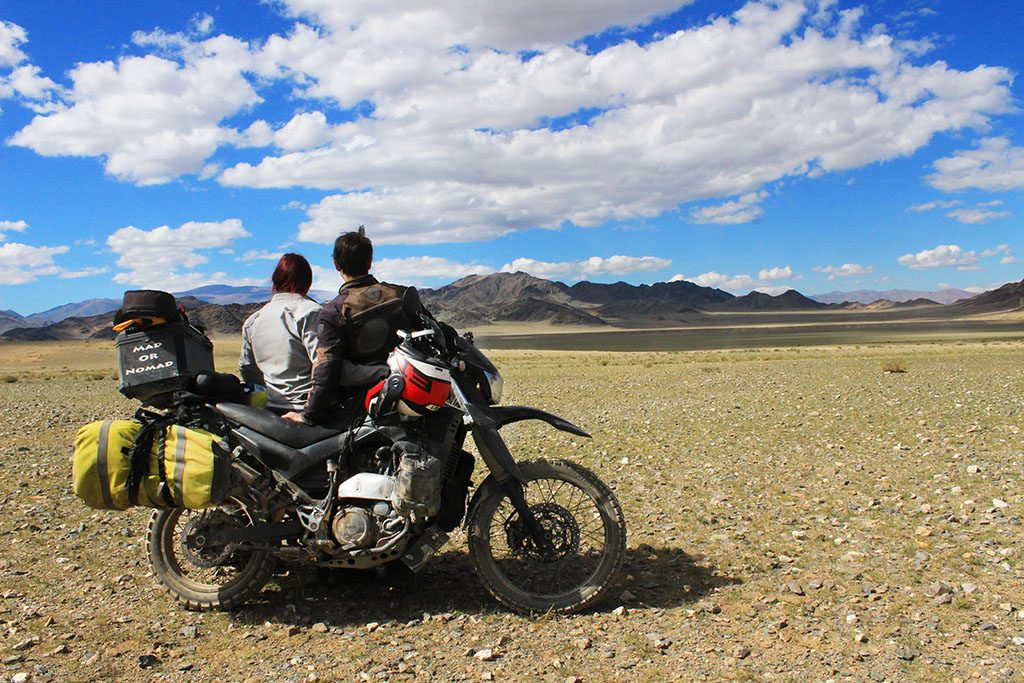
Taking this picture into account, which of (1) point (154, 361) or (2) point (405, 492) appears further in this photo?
(1) point (154, 361)

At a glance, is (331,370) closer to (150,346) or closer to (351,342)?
(351,342)

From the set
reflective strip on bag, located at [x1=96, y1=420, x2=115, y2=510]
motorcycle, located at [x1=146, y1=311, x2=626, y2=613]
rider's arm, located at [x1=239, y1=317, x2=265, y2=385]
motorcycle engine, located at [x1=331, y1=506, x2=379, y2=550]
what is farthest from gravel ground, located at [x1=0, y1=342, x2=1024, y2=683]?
rider's arm, located at [x1=239, y1=317, x2=265, y2=385]

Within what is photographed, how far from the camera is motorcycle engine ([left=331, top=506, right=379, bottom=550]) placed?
15.9 feet

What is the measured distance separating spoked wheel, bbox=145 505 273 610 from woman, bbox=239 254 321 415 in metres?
0.83

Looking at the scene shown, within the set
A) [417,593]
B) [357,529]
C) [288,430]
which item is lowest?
[417,593]

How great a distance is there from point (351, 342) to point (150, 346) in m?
1.27

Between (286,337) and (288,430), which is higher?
(286,337)

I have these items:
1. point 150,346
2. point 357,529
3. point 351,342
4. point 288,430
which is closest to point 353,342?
point 351,342

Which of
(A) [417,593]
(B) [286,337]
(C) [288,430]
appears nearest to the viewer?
(C) [288,430]

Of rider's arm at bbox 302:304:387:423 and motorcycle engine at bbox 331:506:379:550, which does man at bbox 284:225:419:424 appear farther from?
motorcycle engine at bbox 331:506:379:550

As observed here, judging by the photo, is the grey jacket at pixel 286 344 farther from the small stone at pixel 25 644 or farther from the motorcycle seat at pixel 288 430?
the small stone at pixel 25 644

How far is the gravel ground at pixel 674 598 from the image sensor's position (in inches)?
171

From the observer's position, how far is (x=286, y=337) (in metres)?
5.16

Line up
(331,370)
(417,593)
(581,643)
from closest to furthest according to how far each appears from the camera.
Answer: (581,643) < (331,370) < (417,593)
